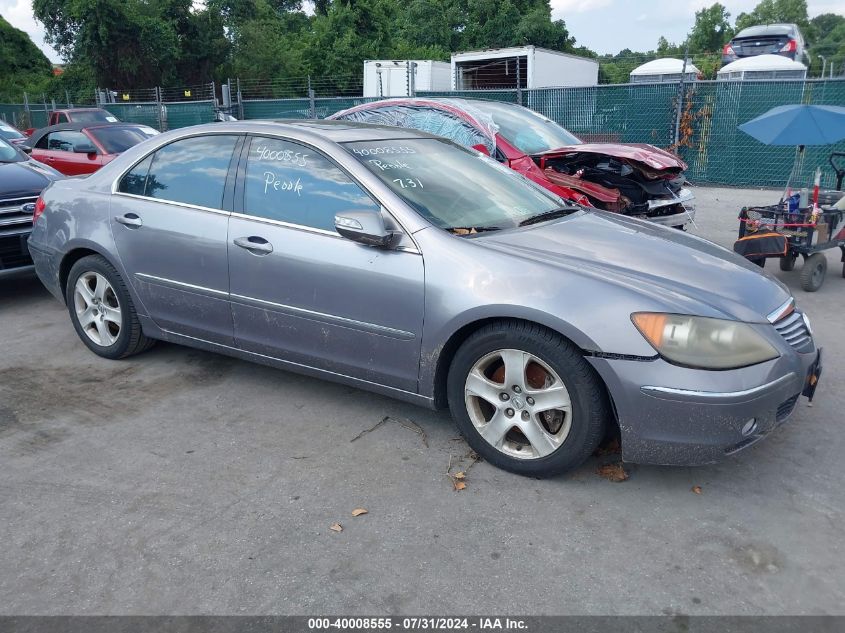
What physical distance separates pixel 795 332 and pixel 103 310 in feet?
13.6

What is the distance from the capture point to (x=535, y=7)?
44.6 meters

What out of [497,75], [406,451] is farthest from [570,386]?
[497,75]

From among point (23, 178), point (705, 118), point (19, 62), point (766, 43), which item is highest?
point (19, 62)

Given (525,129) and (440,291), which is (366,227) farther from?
(525,129)

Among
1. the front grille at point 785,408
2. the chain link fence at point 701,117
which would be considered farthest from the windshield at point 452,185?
the chain link fence at point 701,117

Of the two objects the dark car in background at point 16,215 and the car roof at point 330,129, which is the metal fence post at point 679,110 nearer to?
the car roof at point 330,129

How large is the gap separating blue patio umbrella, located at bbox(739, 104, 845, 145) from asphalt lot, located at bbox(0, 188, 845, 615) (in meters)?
3.68

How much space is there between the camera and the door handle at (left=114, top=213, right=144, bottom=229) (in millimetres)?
4469

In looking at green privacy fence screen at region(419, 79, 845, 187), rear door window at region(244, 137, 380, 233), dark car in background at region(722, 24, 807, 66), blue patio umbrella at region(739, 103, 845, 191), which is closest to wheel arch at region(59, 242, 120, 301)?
rear door window at region(244, 137, 380, 233)

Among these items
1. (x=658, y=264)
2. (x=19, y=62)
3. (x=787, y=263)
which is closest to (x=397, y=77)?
(x=787, y=263)

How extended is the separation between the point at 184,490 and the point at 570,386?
5.91ft

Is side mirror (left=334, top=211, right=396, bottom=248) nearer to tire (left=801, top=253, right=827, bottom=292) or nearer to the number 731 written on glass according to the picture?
the number 731 written on glass

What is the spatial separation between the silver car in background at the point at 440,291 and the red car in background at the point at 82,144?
745 cm

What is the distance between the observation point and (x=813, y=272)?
22.1 feet
